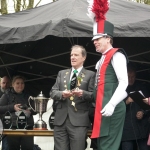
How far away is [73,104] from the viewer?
19.3 feet

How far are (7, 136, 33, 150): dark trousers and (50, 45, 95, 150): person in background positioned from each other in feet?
5.46

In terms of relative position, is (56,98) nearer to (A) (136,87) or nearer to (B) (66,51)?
(A) (136,87)

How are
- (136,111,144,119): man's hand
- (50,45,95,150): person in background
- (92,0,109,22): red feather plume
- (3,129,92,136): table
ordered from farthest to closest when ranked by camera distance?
(136,111,144,119): man's hand → (3,129,92,136): table → (50,45,95,150): person in background → (92,0,109,22): red feather plume

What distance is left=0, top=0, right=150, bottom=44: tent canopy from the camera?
5.91m

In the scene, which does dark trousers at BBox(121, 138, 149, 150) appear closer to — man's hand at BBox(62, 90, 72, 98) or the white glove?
man's hand at BBox(62, 90, 72, 98)

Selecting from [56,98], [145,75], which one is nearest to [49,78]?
[145,75]

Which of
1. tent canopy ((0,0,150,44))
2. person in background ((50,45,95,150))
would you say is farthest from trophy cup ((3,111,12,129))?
tent canopy ((0,0,150,44))

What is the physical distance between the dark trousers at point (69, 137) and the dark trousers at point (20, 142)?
167cm

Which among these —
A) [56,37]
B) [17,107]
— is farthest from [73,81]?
[56,37]

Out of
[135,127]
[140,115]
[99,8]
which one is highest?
[99,8]

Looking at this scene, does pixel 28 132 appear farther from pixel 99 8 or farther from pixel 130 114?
pixel 99 8

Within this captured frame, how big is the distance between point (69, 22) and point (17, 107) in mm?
1762

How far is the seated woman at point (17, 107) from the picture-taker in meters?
7.10

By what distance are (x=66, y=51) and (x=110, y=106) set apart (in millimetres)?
2674
